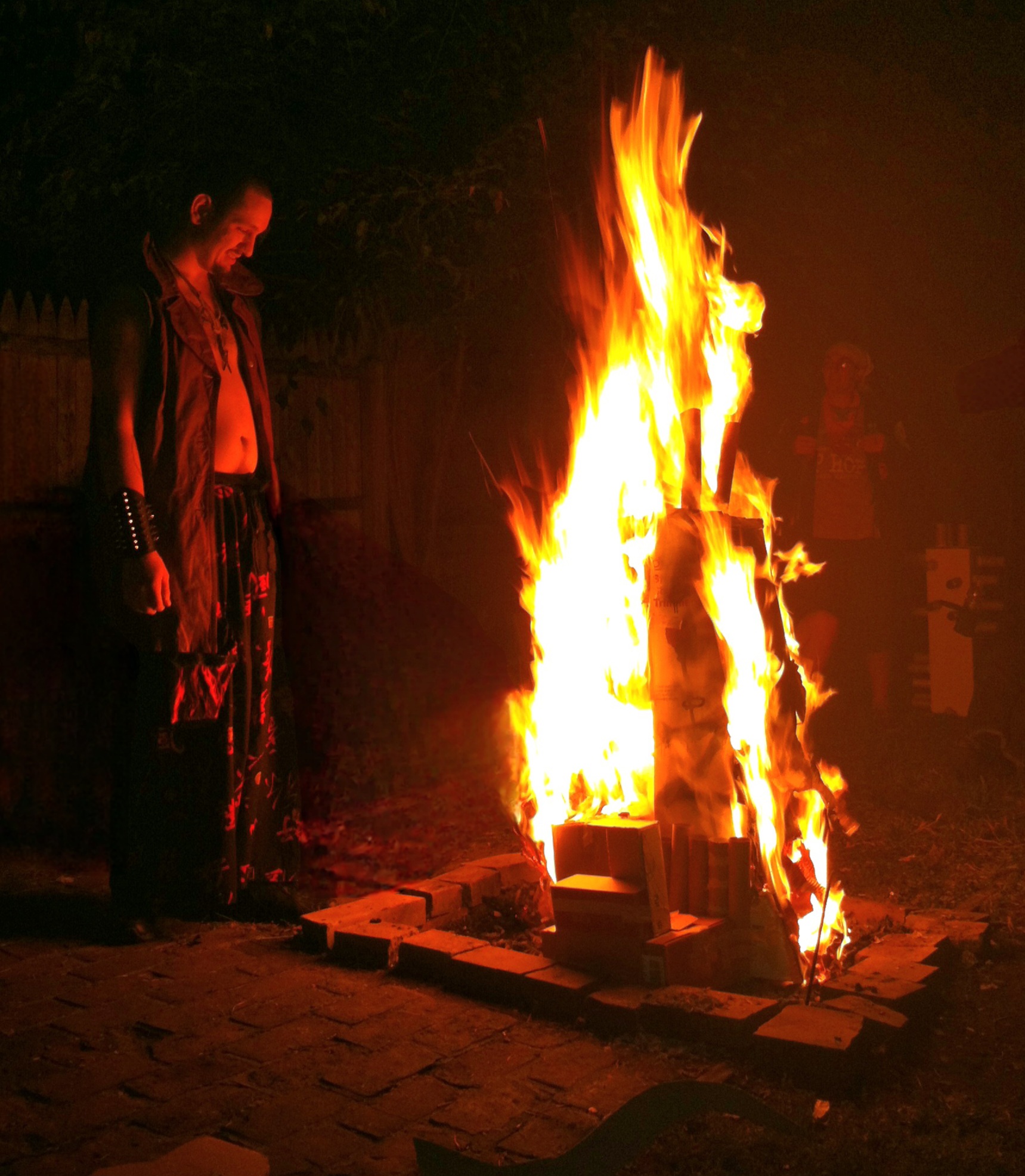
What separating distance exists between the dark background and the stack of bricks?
11.0 ft

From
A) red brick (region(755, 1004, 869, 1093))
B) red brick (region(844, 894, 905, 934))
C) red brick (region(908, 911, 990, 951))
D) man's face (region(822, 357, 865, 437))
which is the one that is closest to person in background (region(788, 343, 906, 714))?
man's face (region(822, 357, 865, 437))

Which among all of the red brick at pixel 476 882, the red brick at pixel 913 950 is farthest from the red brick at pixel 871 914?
the red brick at pixel 476 882

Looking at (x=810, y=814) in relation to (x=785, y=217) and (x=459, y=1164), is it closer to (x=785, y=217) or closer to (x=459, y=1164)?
(x=459, y=1164)

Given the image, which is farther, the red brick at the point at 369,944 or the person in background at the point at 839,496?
the person in background at the point at 839,496

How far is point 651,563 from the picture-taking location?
13.8ft

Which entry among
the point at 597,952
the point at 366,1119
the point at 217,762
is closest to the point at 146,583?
the point at 217,762

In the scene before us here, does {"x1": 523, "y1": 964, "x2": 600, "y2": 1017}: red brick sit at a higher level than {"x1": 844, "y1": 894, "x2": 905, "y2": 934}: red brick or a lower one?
lower

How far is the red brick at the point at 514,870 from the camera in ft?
16.0

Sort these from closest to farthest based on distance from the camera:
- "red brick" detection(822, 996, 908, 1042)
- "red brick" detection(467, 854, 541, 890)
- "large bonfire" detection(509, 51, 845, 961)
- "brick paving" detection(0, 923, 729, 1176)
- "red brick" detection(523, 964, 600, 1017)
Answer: "brick paving" detection(0, 923, 729, 1176) < "red brick" detection(822, 996, 908, 1042) < "red brick" detection(523, 964, 600, 1017) < "large bonfire" detection(509, 51, 845, 961) < "red brick" detection(467, 854, 541, 890)

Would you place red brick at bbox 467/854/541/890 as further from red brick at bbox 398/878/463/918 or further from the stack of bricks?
the stack of bricks

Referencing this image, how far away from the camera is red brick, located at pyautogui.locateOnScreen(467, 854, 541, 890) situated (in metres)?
4.88

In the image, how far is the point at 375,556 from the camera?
8352 millimetres

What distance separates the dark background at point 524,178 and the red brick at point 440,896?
8.42 ft

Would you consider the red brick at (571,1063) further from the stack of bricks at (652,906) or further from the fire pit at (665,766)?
the stack of bricks at (652,906)
